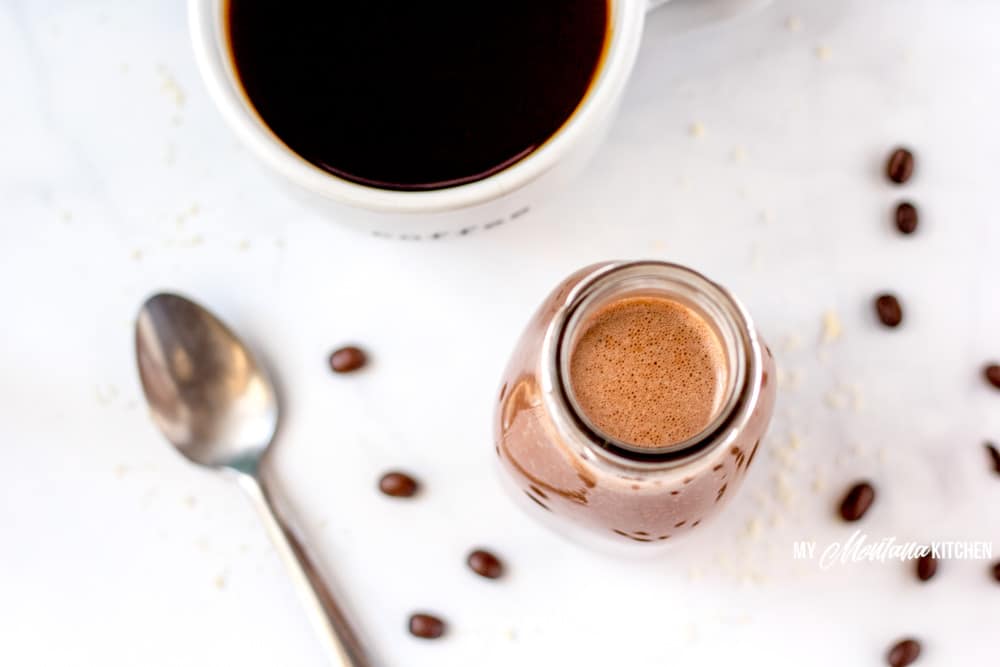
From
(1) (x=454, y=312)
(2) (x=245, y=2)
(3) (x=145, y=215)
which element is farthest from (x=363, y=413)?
(2) (x=245, y=2)

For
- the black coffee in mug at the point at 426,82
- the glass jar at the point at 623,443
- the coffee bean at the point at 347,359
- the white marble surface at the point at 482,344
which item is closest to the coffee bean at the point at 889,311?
the white marble surface at the point at 482,344

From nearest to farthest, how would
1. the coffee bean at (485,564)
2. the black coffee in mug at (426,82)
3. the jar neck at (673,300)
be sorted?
the jar neck at (673,300), the black coffee in mug at (426,82), the coffee bean at (485,564)

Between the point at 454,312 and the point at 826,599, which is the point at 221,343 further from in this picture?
the point at 826,599

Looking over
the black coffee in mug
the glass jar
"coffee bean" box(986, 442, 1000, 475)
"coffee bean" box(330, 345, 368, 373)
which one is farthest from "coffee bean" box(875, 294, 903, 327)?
"coffee bean" box(330, 345, 368, 373)

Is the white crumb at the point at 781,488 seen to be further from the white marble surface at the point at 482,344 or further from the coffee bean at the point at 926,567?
the coffee bean at the point at 926,567

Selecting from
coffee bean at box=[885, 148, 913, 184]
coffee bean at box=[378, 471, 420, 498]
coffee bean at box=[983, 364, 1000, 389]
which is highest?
coffee bean at box=[885, 148, 913, 184]

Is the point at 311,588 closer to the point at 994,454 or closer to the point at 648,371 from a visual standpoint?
the point at 648,371

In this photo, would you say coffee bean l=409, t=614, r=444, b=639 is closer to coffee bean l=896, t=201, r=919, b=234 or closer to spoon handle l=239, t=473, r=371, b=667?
spoon handle l=239, t=473, r=371, b=667
